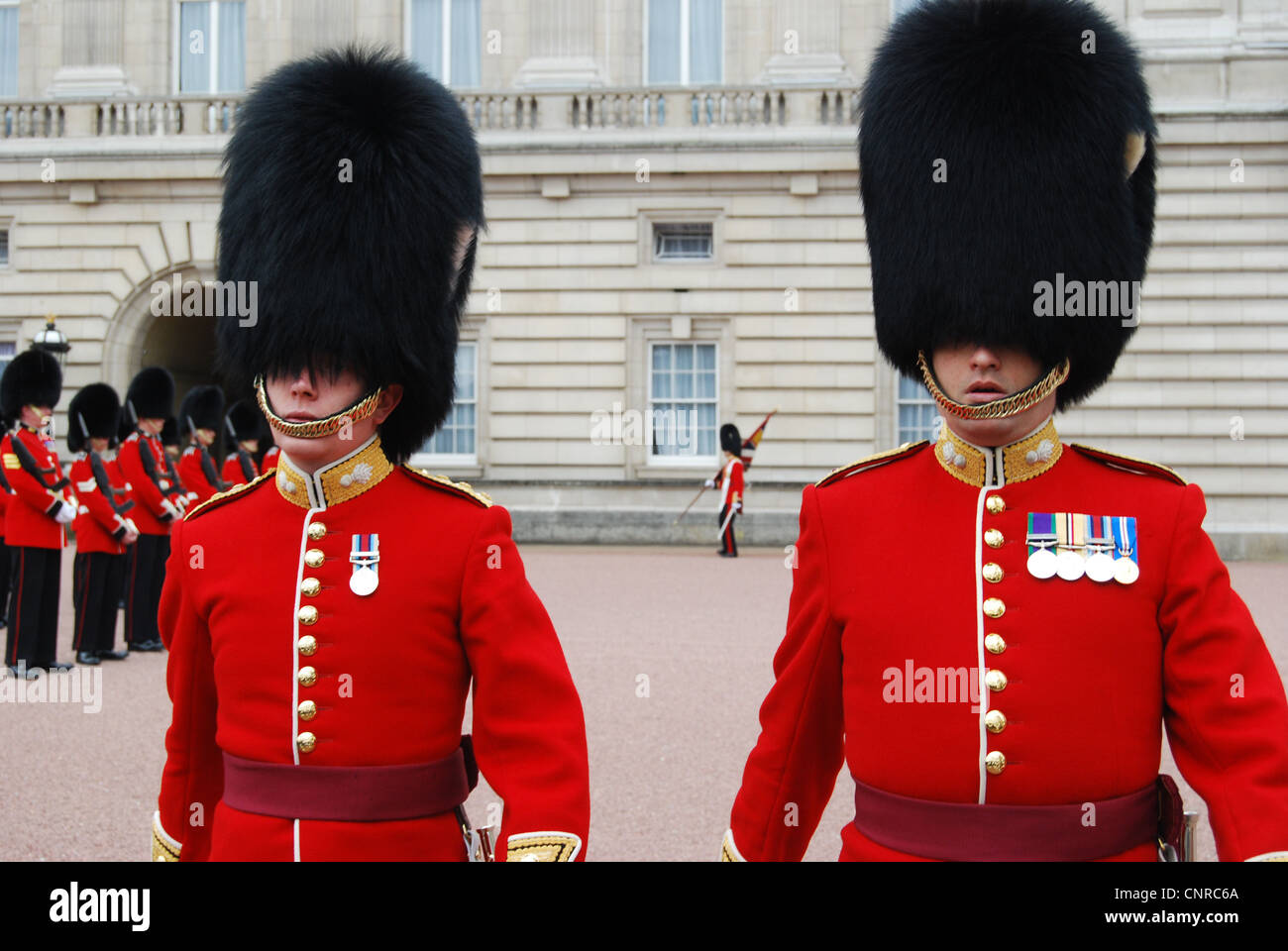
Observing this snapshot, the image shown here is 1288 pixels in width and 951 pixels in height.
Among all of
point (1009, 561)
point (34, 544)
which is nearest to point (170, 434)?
point (34, 544)

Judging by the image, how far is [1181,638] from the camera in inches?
78.6

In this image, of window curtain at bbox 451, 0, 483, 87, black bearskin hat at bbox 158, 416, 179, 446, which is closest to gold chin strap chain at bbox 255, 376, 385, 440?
black bearskin hat at bbox 158, 416, 179, 446

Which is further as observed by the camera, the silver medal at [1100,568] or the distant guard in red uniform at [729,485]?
the distant guard in red uniform at [729,485]

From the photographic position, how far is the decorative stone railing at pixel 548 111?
17156mm

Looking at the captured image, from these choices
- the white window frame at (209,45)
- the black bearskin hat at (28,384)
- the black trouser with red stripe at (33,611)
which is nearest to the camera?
the black trouser with red stripe at (33,611)

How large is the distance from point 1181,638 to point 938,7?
3.98 feet

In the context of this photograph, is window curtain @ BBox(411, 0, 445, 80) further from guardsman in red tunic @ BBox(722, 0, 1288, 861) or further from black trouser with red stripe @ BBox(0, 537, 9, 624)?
guardsman in red tunic @ BBox(722, 0, 1288, 861)

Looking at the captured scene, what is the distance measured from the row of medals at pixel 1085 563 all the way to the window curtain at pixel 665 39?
55.3 ft

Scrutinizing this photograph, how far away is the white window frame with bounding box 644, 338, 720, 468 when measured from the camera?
1730 centimetres

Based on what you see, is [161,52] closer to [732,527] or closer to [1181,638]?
[732,527]

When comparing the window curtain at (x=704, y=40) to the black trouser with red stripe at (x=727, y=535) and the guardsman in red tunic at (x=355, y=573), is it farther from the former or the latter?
the guardsman in red tunic at (x=355, y=573)

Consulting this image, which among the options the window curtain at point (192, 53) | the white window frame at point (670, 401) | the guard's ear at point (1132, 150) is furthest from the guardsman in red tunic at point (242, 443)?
the guard's ear at point (1132, 150)

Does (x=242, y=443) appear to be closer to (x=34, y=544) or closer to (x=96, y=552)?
(x=96, y=552)

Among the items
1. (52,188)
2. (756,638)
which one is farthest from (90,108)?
(756,638)
